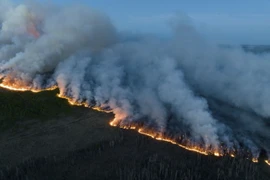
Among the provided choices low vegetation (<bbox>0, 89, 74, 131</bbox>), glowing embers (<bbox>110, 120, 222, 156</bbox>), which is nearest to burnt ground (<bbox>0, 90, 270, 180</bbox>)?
low vegetation (<bbox>0, 89, 74, 131</bbox>)

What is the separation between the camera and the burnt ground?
7931 cm

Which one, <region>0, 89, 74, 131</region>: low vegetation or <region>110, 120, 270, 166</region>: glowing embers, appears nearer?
<region>110, 120, 270, 166</region>: glowing embers

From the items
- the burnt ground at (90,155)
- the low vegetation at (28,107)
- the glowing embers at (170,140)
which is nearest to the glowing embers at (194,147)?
the glowing embers at (170,140)

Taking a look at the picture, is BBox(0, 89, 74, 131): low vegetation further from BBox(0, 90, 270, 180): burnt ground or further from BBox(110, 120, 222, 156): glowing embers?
BBox(110, 120, 222, 156): glowing embers

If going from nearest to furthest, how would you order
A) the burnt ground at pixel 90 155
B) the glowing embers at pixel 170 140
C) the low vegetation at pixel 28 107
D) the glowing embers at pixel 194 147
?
the burnt ground at pixel 90 155
the glowing embers at pixel 194 147
the glowing embers at pixel 170 140
the low vegetation at pixel 28 107

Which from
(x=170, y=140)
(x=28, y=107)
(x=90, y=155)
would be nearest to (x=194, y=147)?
(x=170, y=140)

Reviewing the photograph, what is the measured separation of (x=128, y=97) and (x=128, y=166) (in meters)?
47.3

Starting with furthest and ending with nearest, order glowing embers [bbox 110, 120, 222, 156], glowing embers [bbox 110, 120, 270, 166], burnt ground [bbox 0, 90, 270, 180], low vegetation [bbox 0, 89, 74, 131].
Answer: low vegetation [bbox 0, 89, 74, 131] → glowing embers [bbox 110, 120, 222, 156] → glowing embers [bbox 110, 120, 270, 166] → burnt ground [bbox 0, 90, 270, 180]

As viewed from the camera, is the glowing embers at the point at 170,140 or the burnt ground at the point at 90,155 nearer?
the burnt ground at the point at 90,155

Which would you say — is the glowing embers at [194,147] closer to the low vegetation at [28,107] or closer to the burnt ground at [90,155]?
the burnt ground at [90,155]

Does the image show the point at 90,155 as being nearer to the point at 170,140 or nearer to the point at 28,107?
the point at 170,140

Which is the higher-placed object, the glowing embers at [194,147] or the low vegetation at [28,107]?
the glowing embers at [194,147]

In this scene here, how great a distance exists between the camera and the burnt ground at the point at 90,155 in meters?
79.3

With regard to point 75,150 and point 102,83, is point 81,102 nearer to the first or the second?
point 102,83
